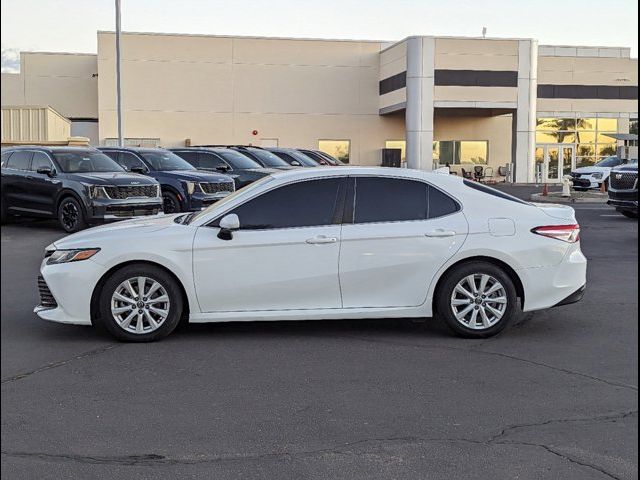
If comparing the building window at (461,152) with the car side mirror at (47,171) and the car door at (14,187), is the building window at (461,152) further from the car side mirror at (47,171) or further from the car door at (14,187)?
the car door at (14,187)

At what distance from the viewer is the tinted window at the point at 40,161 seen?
15.8 metres

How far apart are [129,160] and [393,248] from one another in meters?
13.8

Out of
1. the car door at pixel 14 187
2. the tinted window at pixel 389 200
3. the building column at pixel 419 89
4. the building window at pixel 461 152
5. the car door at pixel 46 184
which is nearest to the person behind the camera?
the car door at pixel 14 187

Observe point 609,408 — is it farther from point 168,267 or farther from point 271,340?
point 168,267

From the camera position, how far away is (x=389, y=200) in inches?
292

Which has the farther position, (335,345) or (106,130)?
(106,130)

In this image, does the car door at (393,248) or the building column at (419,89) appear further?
the building column at (419,89)

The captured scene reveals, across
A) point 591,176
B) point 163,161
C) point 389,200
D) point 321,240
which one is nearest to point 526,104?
point 591,176

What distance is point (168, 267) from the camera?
7062 millimetres

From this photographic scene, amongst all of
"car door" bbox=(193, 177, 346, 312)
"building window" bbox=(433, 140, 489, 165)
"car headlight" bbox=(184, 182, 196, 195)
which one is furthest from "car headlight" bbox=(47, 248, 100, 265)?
"building window" bbox=(433, 140, 489, 165)

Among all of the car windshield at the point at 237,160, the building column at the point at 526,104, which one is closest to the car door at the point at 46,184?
the car windshield at the point at 237,160

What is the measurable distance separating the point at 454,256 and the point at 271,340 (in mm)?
1680

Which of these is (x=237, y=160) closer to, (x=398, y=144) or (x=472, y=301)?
(x=472, y=301)

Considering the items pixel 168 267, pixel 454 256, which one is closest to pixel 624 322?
pixel 454 256
